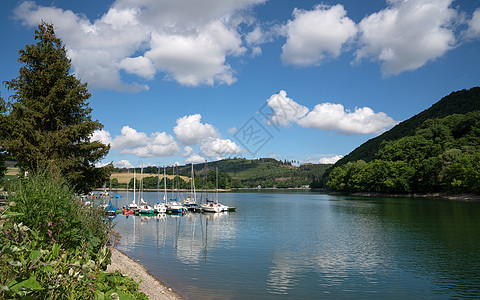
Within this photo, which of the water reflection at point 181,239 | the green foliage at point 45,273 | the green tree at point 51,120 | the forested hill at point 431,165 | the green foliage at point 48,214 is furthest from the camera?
the forested hill at point 431,165

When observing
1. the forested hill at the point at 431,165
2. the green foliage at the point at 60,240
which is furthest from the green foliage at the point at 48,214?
the forested hill at the point at 431,165

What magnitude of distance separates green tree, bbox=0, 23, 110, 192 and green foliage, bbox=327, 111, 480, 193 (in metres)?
97.9

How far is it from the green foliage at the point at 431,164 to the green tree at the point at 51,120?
97880 mm

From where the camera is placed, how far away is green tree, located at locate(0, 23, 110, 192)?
25.5 meters

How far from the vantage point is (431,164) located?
114 meters

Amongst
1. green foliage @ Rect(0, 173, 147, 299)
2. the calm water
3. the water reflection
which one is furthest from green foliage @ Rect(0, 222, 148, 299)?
the water reflection

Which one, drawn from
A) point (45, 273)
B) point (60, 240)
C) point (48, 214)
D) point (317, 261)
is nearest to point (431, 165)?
point (317, 261)

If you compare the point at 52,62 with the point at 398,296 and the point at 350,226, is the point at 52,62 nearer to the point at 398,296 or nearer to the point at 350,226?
the point at 398,296

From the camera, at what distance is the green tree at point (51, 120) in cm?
2555

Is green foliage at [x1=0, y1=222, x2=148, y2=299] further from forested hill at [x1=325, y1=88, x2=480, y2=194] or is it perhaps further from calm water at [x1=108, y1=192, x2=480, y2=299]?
forested hill at [x1=325, y1=88, x2=480, y2=194]

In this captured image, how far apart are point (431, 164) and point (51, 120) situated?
395ft

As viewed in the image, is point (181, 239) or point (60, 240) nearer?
point (60, 240)

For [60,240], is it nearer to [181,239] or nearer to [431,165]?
[181,239]

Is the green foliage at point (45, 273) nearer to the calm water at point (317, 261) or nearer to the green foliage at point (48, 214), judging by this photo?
the green foliage at point (48, 214)
